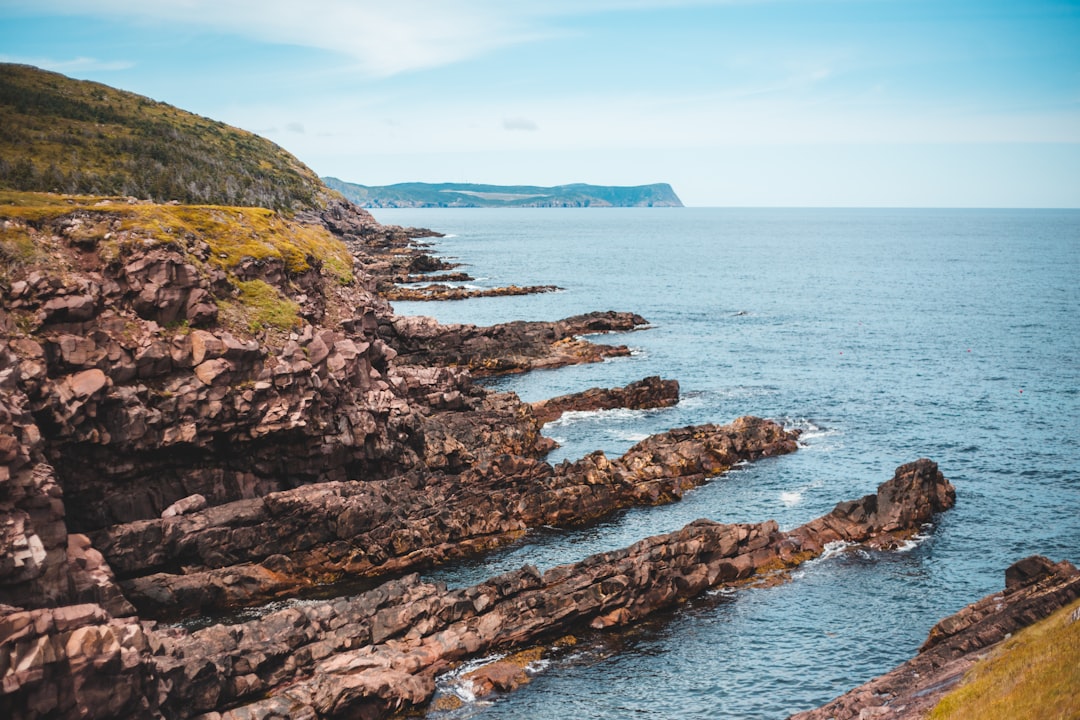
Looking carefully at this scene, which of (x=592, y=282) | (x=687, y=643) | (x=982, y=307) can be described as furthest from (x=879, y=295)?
(x=687, y=643)

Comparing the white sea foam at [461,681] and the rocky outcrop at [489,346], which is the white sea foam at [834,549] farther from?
the rocky outcrop at [489,346]

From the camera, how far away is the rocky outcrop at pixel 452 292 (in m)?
157

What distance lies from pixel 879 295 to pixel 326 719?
15927 centimetres

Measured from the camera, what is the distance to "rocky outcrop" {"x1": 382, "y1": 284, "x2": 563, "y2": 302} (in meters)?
157

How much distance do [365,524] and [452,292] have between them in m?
111

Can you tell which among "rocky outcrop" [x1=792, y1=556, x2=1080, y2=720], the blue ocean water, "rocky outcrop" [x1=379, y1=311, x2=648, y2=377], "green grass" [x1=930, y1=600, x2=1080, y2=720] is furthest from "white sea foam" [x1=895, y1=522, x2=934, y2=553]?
"rocky outcrop" [x1=379, y1=311, x2=648, y2=377]

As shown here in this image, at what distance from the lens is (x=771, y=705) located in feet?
124

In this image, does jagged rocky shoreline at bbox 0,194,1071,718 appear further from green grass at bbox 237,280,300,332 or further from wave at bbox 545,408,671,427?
wave at bbox 545,408,671,427

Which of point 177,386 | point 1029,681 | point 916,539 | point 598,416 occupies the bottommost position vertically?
point 916,539

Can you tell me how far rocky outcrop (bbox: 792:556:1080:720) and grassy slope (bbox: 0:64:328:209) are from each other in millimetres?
95022

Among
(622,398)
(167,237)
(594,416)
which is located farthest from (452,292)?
(167,237)

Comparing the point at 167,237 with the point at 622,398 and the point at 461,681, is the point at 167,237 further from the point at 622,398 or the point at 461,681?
the point at 622,398

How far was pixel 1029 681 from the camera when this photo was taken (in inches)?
1034

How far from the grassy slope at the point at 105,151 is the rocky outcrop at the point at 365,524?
2430 inches
